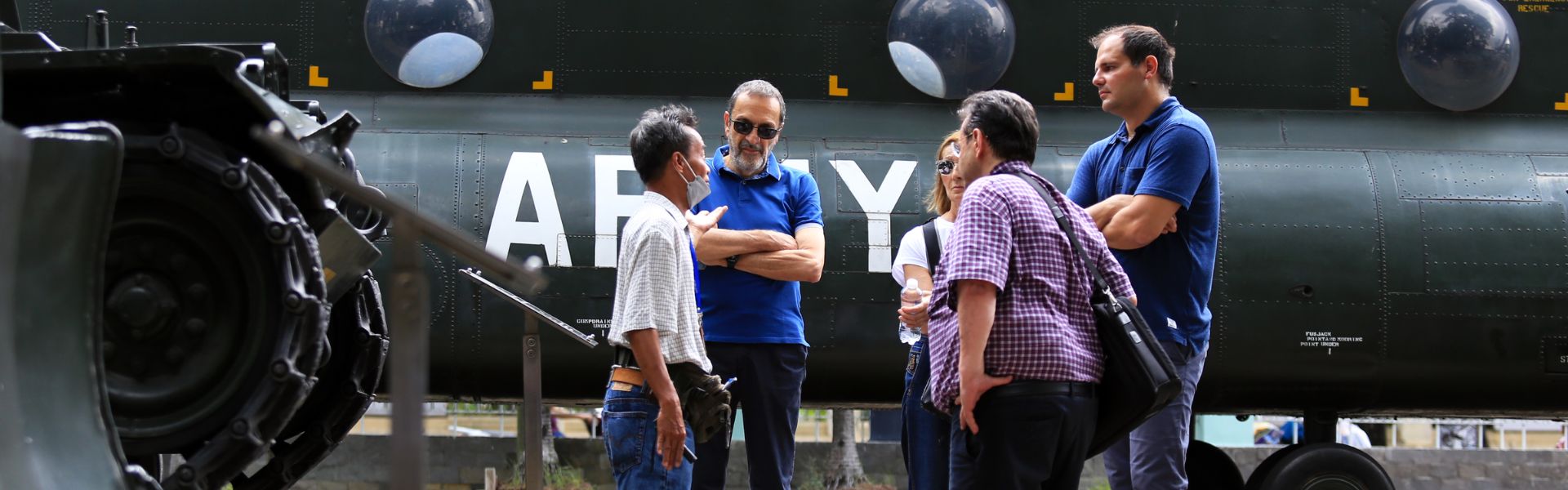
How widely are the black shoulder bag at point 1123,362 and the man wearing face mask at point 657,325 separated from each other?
938mm

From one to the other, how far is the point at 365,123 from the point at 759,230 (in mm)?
3069

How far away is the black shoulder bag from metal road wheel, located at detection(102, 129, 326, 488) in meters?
1.85

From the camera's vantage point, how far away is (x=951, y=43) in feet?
23.9

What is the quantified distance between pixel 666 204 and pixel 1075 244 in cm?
111

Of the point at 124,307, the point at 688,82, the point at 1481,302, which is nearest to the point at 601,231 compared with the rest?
the point at 688,82

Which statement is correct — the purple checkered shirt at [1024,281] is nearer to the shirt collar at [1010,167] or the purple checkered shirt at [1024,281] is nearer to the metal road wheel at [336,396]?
the shirt collar at [1010,167]

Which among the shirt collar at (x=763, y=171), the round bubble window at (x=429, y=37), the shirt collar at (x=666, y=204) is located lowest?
the shirt collar at (x=666, y=204)

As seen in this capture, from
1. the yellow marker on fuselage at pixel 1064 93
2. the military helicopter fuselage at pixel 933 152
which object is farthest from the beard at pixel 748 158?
the yellow marker on fuselage at pixel 1064 93

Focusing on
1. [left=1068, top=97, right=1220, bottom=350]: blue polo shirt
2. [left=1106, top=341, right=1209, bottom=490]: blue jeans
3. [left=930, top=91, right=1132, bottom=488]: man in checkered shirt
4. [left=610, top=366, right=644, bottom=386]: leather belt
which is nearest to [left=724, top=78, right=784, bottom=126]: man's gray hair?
[left=1068, top=97, right=1220, bottom=350]: blue polo shirt

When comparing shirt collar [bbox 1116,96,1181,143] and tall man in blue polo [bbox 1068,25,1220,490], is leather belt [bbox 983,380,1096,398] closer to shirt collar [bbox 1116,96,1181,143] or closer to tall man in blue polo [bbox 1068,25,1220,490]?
tall man in blue polo [bbox 1068,25,1220,490]

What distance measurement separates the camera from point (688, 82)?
7449 mm

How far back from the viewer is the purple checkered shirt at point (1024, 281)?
11.6ft

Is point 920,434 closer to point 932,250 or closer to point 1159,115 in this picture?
point 932,250

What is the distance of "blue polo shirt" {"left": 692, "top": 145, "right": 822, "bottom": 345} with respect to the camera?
15.7 ft
